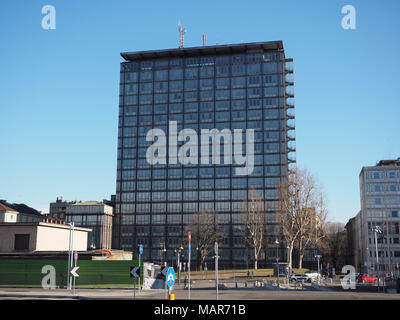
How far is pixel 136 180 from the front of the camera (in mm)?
141500

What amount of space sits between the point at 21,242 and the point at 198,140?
80781 mm

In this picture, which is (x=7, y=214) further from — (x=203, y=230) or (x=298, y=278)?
(x=298, y=278)

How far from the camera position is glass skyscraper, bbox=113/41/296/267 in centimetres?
13312

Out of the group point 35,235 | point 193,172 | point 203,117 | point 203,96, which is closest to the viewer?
point 35,235

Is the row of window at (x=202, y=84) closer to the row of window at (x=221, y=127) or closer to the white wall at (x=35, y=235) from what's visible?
the row of window at (x=221, y=127)

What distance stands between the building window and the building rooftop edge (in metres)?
94.8

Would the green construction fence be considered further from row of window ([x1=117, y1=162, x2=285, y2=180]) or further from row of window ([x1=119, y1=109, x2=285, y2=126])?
row of window ([x1=119, y1=109, x2=285, y2=126])

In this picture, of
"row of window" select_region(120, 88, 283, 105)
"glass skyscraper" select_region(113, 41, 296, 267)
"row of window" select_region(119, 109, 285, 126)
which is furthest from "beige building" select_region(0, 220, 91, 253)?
"row of window" select_region(120, 88, 283, 105)

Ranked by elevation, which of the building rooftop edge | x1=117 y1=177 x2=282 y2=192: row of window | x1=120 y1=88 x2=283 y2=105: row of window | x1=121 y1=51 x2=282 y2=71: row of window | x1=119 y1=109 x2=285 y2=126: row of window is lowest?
x1=117 y1=177 x2=282 y2=192: row of window

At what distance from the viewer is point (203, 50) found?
143000 mm

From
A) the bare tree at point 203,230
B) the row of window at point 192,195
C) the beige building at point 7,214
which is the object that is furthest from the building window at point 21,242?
the row of window at point 192,195

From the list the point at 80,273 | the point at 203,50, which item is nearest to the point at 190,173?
the point at 203,50
